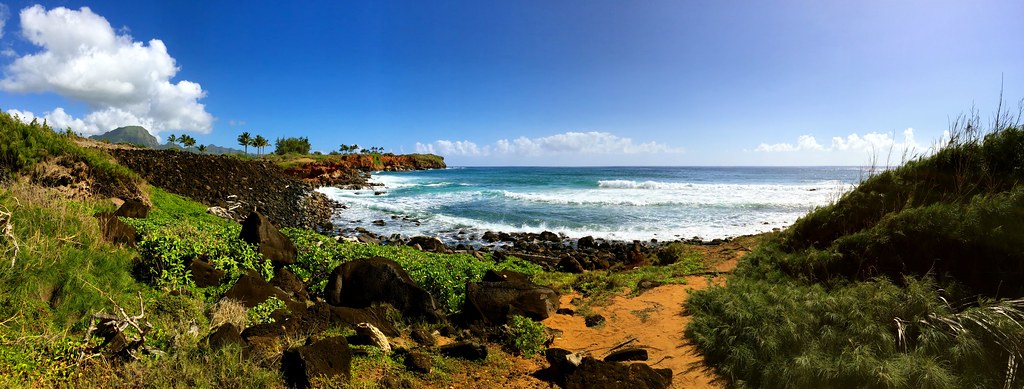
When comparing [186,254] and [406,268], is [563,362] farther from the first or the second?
[186,254]

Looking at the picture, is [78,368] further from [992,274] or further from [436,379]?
[992,274]

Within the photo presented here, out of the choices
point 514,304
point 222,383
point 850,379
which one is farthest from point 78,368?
point 850,379

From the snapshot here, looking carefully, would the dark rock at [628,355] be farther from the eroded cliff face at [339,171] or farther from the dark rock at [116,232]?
the eroded cliff face at [339,171]

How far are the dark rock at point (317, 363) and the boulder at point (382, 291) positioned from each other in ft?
8.49

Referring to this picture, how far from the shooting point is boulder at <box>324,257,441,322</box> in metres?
7.50

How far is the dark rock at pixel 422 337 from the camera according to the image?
6.32m

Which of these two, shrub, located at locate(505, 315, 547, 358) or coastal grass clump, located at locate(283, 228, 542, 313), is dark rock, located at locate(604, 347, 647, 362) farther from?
coastal grass clump, located at locate(283, 228, 542, 313)

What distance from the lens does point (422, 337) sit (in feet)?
20.9

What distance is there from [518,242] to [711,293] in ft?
35.1

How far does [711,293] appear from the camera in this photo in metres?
7.98

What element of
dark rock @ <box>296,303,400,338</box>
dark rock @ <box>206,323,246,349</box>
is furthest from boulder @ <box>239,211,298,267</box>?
dark rock @ <box>206,323,246,349</box>

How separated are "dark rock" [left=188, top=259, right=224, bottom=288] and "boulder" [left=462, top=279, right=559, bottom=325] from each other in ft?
14.7

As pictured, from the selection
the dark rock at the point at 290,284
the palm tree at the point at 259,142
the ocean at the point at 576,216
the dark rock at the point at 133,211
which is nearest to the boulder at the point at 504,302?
the dark rock at the point at 290,284

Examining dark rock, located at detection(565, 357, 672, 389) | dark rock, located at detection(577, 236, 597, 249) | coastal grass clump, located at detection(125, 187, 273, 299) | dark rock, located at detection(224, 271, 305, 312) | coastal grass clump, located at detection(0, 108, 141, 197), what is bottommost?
dark rock, located at detection(577, 236, 597, 249)
